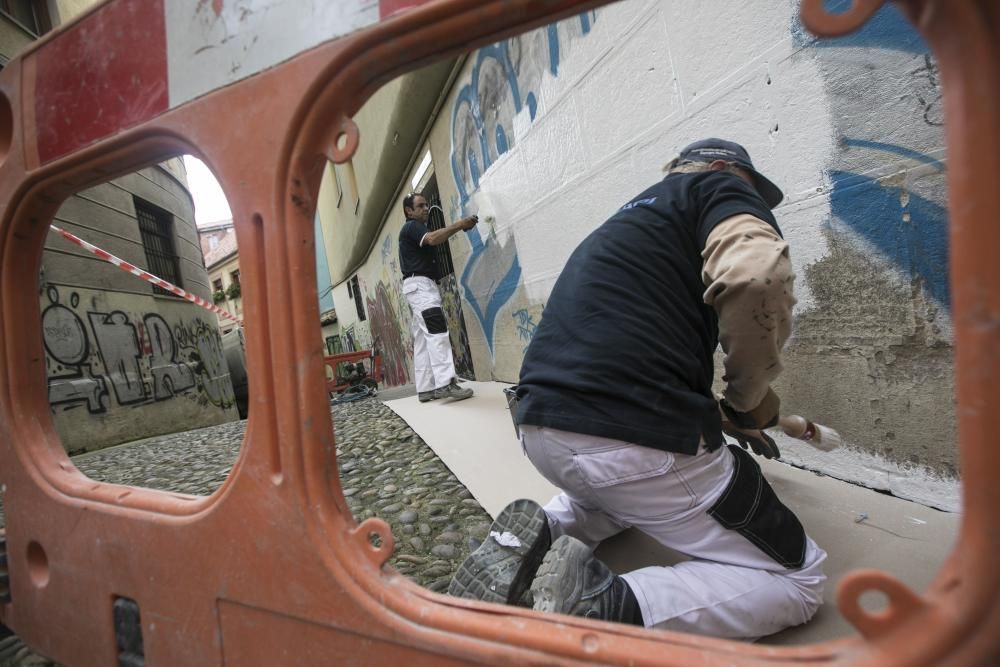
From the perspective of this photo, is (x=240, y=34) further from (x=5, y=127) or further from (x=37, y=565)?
(x=37, y=565)

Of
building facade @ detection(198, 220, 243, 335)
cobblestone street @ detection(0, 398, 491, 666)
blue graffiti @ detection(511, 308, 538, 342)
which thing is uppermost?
building facade @ detection(198, 220, 243, 335)

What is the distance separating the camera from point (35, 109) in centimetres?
119

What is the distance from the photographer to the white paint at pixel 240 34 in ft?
2.76

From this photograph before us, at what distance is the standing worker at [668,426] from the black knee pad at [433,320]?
296cm

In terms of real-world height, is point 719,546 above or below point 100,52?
below

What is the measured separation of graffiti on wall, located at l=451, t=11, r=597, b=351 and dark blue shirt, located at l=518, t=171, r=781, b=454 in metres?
1.94

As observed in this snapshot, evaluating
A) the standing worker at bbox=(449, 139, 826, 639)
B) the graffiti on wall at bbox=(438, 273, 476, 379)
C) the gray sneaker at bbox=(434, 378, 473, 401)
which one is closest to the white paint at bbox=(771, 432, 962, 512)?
the standing worker at bbox=(449, 139, 826, 639)

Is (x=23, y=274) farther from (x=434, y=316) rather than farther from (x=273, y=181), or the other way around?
(x=434, y=316)

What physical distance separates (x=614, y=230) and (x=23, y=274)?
161 cm

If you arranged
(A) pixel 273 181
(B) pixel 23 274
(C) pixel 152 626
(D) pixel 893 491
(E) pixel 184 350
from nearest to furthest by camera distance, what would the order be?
(A) pixel 273 181
(C) pixel 152 626
(B) pixel 23 274
(D) pixel 893 491
(E) pixel 184 350

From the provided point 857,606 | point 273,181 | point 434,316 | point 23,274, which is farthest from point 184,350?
point 857,606

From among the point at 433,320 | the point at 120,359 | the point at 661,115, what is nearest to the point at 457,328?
the point at 433,320

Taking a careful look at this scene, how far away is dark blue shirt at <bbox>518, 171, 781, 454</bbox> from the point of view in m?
1.17

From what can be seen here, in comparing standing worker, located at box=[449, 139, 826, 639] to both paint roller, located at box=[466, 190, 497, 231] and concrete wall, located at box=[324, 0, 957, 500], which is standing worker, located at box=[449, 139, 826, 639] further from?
paint roller, located at box=[466, 190, 497, 231]
